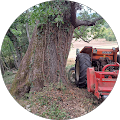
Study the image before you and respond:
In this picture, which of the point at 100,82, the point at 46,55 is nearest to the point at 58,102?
the point at 100,82

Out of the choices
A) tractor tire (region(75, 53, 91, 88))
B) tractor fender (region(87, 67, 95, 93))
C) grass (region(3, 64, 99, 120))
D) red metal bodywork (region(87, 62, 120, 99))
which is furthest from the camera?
tractor tire (region(75, 53, 91, 88))

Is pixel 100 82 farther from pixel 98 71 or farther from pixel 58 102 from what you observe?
pixel 58 102

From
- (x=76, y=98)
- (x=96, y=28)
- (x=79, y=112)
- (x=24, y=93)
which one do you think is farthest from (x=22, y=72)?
(x=96, y=28)

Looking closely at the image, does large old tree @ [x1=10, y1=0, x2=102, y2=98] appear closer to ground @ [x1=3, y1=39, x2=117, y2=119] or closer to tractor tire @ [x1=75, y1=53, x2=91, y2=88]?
ground @ [x1=3, y1=39, x2=117, y2=119]

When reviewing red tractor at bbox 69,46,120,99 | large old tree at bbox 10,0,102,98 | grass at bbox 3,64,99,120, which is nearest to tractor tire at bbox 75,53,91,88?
red tractor at bbox 69,46,120,99

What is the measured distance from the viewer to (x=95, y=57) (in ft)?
17.9

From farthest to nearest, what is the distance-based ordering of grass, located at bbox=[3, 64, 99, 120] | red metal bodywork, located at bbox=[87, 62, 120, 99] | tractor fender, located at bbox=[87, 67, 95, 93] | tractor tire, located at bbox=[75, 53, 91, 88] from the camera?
tractor tire, located at bbox=[75, 53, 91, 88] < tractor fender, located at bbox=[87, 67, 95, 93] < grass, located at bbox=[3, 64, 99, 120] < red metal bodywork, located at bbox=[87, 62, 120, 99]

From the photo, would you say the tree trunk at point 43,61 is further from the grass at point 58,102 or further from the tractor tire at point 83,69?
the tractor tire at point 83,69

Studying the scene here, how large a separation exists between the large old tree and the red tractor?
0.87m

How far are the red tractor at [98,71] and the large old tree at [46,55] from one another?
0.87 meters

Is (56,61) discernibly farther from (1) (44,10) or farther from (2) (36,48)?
(1) (44,10)

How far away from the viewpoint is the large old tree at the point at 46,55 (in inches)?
179

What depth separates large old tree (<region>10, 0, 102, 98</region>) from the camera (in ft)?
14.9

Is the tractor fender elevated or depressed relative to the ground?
elevated
